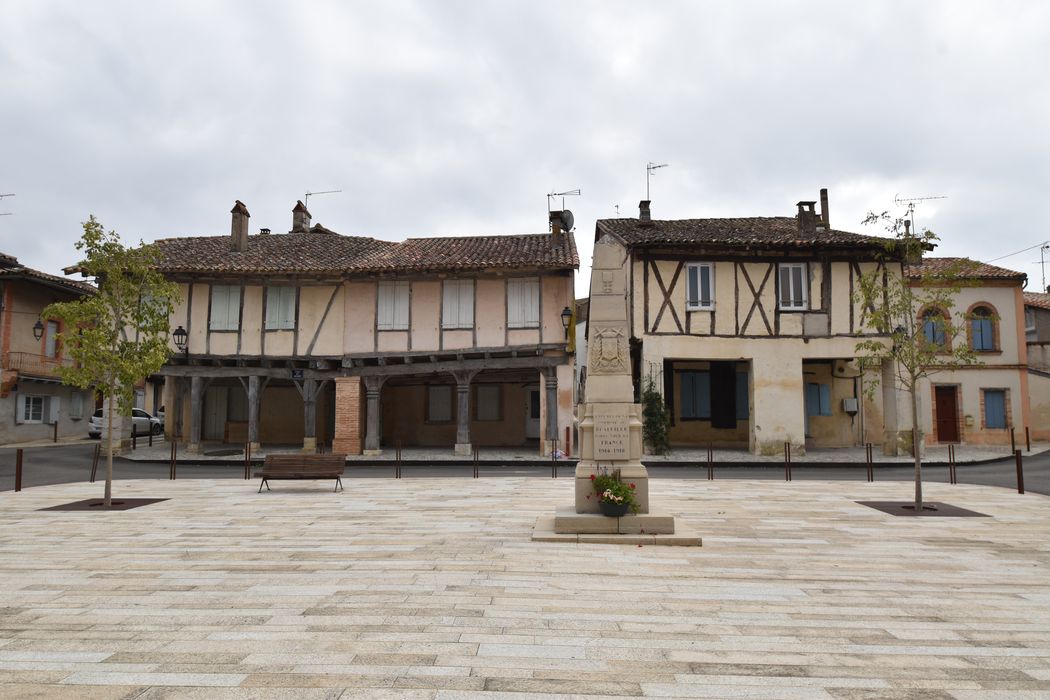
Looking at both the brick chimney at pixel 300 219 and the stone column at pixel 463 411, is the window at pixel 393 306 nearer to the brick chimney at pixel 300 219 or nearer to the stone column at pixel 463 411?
the stone column at pixel 463 411

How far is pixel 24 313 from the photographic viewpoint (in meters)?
27.0

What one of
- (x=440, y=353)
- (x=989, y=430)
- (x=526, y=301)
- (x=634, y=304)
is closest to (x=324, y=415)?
(x=440, y=353)

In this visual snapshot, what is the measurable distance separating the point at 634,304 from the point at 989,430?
562 inches

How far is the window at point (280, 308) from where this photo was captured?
69.7 feet

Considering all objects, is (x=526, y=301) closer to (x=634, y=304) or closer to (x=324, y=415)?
(x=634, y=304)

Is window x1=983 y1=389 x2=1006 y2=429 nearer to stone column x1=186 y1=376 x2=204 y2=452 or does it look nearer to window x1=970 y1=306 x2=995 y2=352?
window x1=970 y1=306 x2=995 y2=352

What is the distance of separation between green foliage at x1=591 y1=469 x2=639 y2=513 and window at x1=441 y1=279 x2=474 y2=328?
13.4 meters

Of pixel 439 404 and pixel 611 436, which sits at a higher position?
pixel 439 404

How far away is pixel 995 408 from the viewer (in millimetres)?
23406

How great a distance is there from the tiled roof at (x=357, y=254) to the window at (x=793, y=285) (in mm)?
6345

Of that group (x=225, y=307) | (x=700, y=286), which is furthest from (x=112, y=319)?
(x=700, y=286)

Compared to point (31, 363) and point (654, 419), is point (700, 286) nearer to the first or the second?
point (654, 419)

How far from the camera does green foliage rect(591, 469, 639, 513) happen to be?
757 centimetres

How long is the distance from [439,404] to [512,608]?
19.3 m
